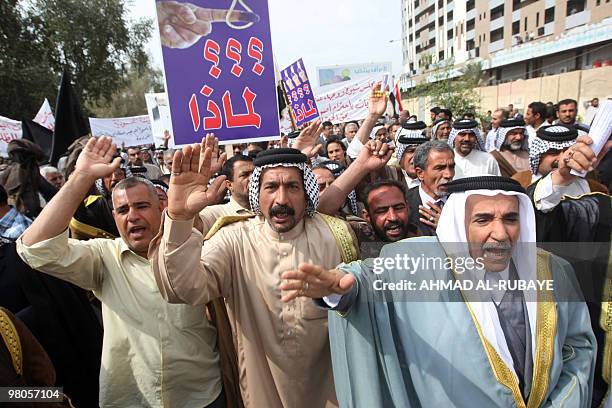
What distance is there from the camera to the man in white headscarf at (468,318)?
1.60 metres

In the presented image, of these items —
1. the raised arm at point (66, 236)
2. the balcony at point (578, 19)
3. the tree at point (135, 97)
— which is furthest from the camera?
the tree at point (135, 97)

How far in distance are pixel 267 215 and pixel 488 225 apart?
1.02m

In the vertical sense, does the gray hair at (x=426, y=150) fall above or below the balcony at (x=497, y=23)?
below

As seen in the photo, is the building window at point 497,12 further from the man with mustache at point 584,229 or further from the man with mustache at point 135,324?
the man with mustache at point 135,324

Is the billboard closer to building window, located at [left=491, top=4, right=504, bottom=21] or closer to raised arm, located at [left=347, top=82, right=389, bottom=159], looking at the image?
raised arm, located at [left=347, top=82, right=389, bottom=159]

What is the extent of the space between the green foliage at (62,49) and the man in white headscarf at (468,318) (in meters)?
20.0

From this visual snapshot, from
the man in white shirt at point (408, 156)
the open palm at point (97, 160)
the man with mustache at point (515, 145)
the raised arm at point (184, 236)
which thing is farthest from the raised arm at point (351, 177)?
the man with mustache at point (515, 145)

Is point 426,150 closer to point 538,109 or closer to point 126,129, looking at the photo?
point 538,109

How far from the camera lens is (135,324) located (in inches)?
82.8

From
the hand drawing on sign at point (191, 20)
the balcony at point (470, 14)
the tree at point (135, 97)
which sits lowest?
the hand drawing on sign at point (191, 20)

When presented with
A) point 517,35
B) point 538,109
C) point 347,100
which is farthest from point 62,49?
point 517,35

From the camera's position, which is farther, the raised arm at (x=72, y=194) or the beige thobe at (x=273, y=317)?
the beige thobe at (x=273, y=317)

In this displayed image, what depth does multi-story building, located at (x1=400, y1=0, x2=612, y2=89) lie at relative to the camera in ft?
94.6

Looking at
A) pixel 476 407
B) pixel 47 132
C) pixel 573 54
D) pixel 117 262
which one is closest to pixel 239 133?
pixel 117 262
